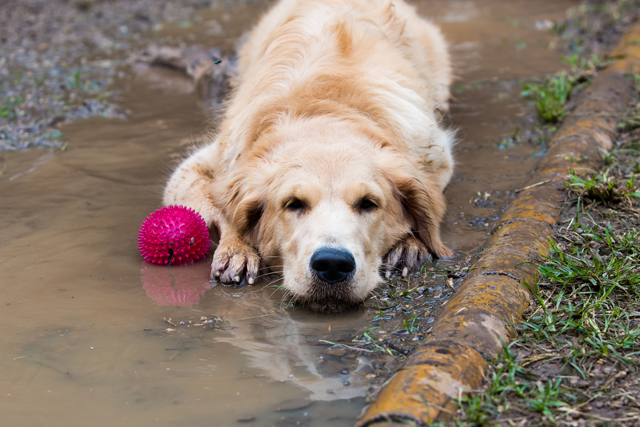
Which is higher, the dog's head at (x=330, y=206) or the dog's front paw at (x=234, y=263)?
the dog's head at (x=330, y=206)

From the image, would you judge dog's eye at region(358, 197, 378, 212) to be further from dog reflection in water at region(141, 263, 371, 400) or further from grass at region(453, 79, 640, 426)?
grass at region(453, 79, 640, 426)

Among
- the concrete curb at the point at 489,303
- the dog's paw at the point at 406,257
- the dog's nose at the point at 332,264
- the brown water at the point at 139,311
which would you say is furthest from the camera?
the dog's paw at the point at 406,257

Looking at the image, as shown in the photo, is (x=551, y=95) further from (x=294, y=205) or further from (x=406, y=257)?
(x=294, y=205)

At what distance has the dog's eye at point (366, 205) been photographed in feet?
10.4

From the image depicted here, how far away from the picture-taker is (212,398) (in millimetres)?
2148

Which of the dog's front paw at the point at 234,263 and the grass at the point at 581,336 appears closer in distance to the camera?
the grass at the point at 581,336

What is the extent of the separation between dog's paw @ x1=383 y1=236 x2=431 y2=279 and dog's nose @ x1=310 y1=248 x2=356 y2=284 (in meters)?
0.47

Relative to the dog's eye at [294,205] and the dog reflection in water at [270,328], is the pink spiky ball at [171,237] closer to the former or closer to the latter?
the dog reflection in water at [270,328]

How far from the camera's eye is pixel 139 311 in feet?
9.14

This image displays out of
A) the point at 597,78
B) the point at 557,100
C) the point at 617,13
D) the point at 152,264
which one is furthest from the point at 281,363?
the point at 617,13

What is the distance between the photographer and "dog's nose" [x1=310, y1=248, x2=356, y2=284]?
9.17 feet

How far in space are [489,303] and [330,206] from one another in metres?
0.98

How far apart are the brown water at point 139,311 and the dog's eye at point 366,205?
23.0 inches

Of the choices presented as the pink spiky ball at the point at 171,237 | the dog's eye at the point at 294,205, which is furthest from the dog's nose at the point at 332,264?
the pink spiky ball at the point at 171,237
